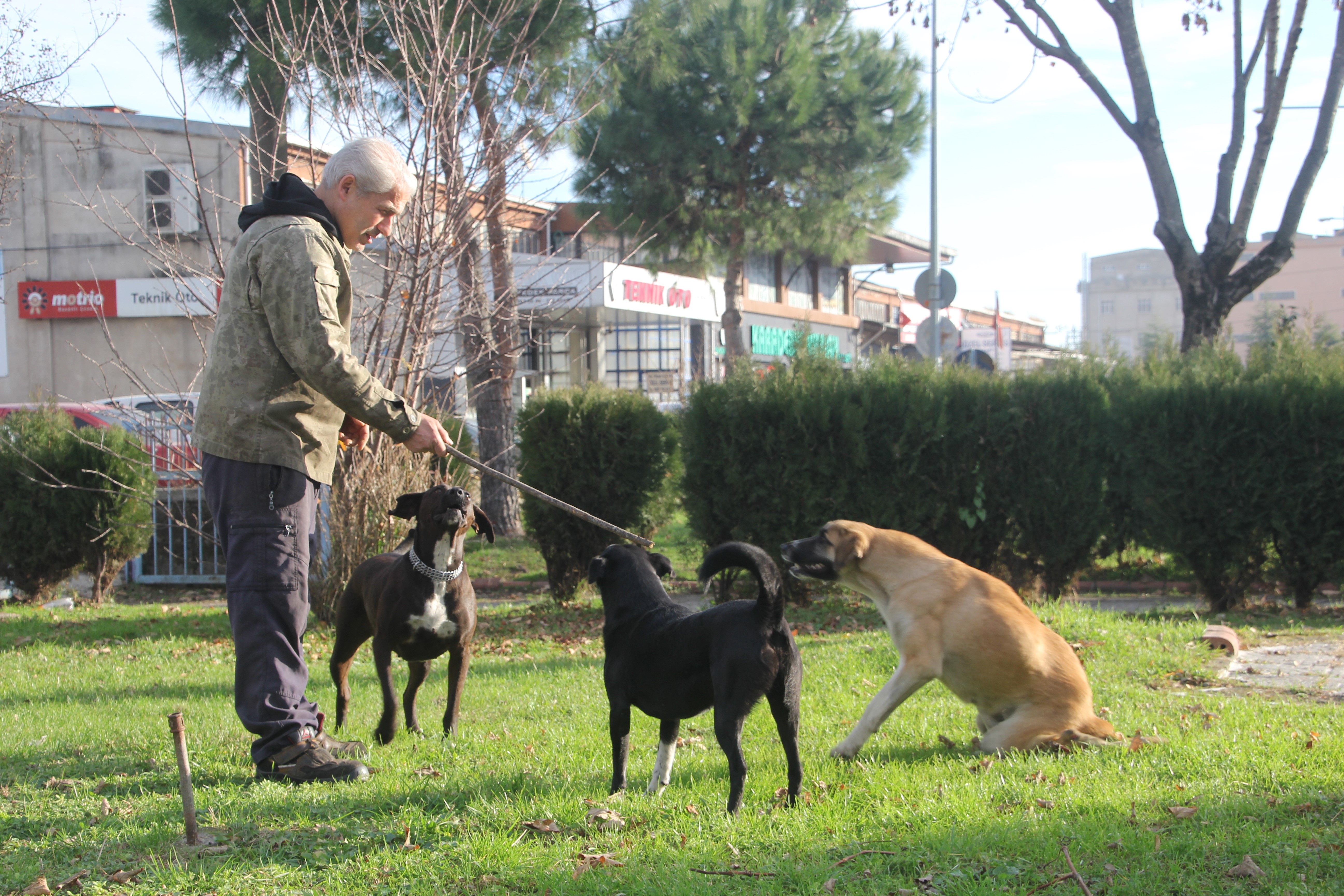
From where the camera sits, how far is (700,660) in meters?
3.32

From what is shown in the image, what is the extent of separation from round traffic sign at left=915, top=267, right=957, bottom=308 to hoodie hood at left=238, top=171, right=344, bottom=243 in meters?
13.6

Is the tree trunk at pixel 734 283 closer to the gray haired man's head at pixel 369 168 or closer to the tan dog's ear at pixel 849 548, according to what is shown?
Answer: the tan dog's ear at pixel 849 548

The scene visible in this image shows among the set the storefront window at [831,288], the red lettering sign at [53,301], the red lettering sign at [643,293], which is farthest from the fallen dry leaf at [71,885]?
the storefront window at [831,288]

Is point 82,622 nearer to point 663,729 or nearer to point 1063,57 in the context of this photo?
point 663,729

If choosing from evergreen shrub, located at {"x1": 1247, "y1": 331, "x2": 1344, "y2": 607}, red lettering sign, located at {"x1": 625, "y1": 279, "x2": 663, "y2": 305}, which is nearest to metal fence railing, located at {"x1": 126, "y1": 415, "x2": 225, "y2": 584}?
evergreen shrub, located at {"x1": 1247, "y1": 331, "x2": 1344, "y2": 607}

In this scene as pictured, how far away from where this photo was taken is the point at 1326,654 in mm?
6574

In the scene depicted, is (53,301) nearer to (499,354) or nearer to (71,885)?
(499,354)

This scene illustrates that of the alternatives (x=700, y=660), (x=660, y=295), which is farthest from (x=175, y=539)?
(x=660, y=295)

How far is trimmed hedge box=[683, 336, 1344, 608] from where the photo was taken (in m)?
8.27

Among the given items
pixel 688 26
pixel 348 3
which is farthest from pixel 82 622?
pixel 688 26

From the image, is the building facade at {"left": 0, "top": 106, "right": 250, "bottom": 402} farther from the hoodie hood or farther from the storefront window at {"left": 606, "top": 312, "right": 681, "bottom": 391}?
the hoodie hood

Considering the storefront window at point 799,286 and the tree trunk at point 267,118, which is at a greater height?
the storefront window at point 799,286

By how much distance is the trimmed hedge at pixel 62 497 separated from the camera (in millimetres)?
9539

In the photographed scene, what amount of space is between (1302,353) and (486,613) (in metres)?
7.26
